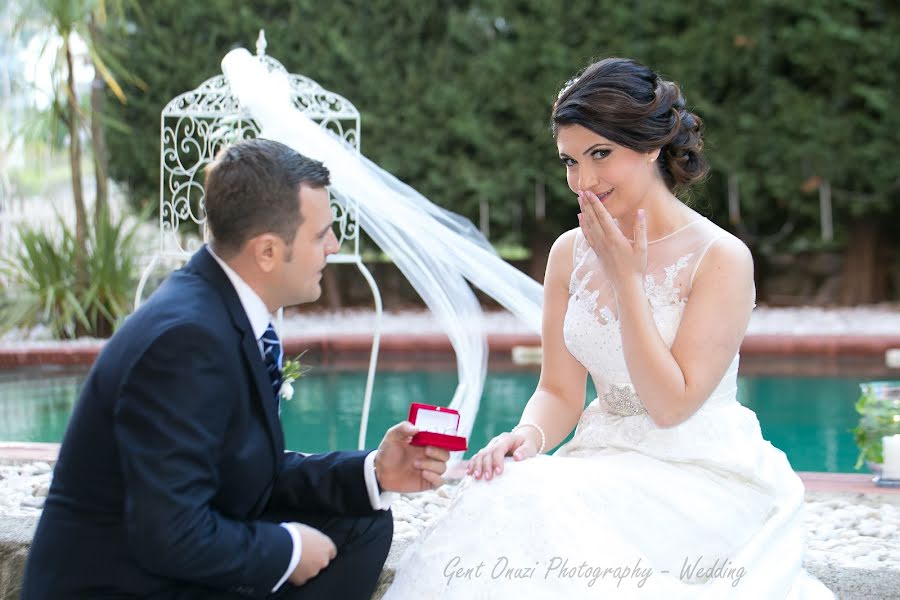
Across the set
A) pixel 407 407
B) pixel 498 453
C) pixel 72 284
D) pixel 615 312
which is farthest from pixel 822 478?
pixel 72 284

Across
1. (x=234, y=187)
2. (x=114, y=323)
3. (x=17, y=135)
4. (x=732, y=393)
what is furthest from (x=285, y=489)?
(x=17, y=135)

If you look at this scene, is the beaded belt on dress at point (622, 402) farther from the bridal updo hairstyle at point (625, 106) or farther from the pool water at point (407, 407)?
the pool water at point (407, 407)

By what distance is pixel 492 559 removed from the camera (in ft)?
5.95

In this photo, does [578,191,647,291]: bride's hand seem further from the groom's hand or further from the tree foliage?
the tree foliage

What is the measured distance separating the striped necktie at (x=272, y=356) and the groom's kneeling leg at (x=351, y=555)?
0.27 meters

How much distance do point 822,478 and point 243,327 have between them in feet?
8.07

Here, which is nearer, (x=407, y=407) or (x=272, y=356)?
(x=272, y=356)

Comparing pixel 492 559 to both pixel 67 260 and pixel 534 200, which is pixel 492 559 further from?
pixel 534 200

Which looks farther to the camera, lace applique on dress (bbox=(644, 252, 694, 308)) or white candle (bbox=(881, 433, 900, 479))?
white candle (bbox=(881, 433, 900, 479))

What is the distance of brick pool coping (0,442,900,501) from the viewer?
3289 mm

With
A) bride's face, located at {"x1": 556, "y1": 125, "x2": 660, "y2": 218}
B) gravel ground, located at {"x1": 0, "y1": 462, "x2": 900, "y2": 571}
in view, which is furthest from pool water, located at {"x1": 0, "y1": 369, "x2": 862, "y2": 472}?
bride's face, located at {"x1": 556, "y1": 125, "x2": 660, "y2": 218}

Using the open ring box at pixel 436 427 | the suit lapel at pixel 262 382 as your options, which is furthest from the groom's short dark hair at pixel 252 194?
the open ring box at pixel 436 427

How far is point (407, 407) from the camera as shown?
5.88m

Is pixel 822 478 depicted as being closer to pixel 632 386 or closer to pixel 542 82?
pixel 632 386
